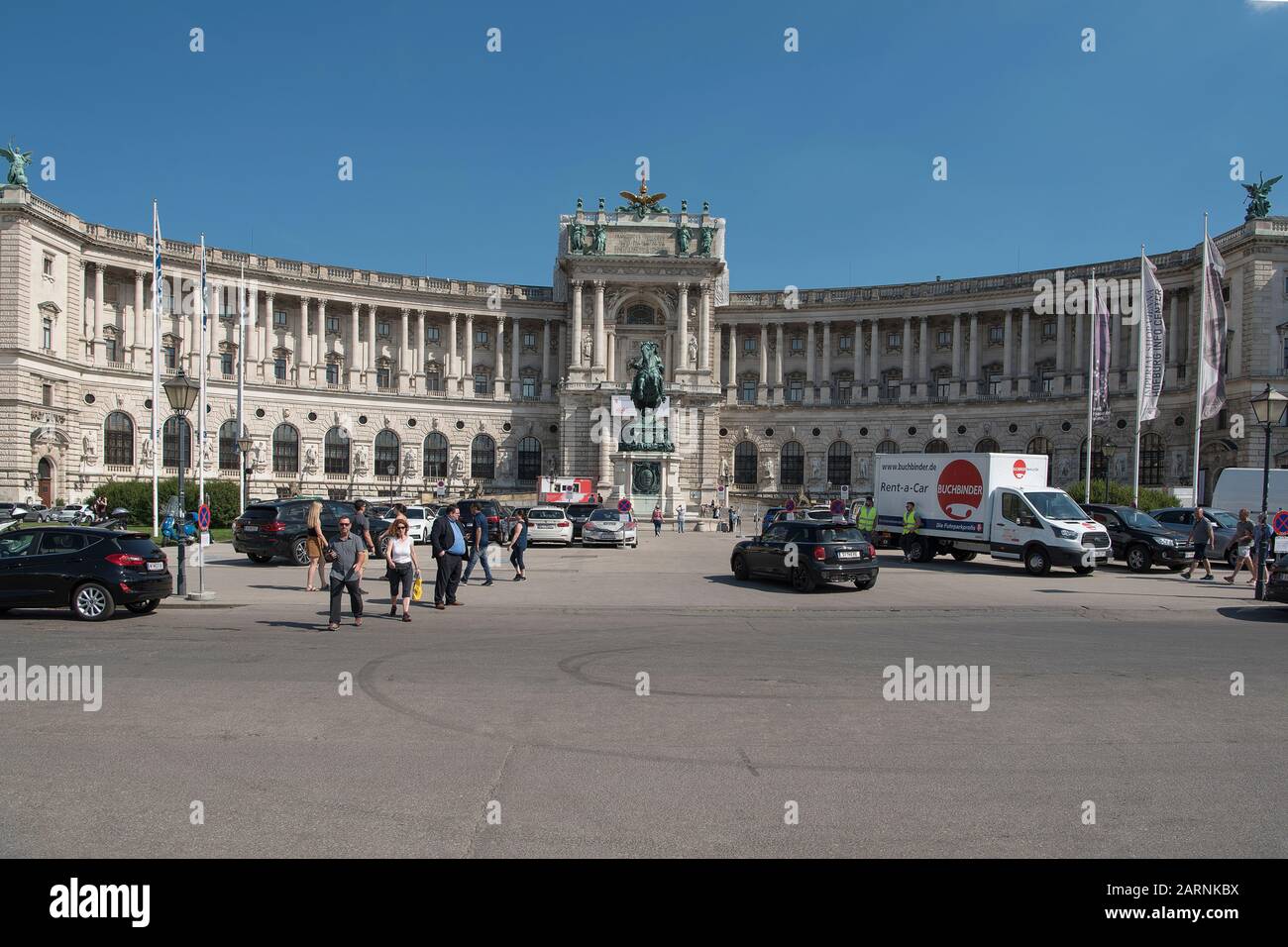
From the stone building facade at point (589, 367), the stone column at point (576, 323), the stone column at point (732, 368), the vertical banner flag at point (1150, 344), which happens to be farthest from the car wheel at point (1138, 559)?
the stone column at point (732, 368)

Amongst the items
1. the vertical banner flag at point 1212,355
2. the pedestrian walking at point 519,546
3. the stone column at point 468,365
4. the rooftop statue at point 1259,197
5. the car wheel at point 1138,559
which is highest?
the rooftop statue at point 1259,197

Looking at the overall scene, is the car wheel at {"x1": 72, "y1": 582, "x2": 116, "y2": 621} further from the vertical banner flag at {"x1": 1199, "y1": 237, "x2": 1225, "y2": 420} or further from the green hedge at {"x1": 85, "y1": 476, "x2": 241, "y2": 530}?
the vertical banner flag at {"x1": 1199, "y1": 237, "x2": 1225, "y2": 420}

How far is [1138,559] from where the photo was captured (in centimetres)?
2691

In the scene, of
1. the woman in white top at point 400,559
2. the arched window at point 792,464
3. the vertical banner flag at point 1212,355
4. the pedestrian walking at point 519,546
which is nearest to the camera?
the woman in white top at point 400,559

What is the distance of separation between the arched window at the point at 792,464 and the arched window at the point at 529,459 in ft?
71.7

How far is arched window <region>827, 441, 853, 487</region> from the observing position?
2980 inches

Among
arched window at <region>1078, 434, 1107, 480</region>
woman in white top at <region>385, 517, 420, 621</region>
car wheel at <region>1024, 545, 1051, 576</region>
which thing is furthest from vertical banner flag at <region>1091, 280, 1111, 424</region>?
woman in white top at <region>385, 517, 420, 621</region>

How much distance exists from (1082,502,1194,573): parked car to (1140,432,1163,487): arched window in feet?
135

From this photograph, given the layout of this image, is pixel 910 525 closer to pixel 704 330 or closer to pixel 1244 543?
pixel 1244 543

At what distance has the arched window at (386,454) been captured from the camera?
73688mm

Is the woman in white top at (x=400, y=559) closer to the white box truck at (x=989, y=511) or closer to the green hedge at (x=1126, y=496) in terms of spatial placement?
the white box truck at (x=989, y=511)

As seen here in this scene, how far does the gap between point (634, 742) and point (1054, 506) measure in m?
21.8

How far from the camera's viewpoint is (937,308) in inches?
2906
